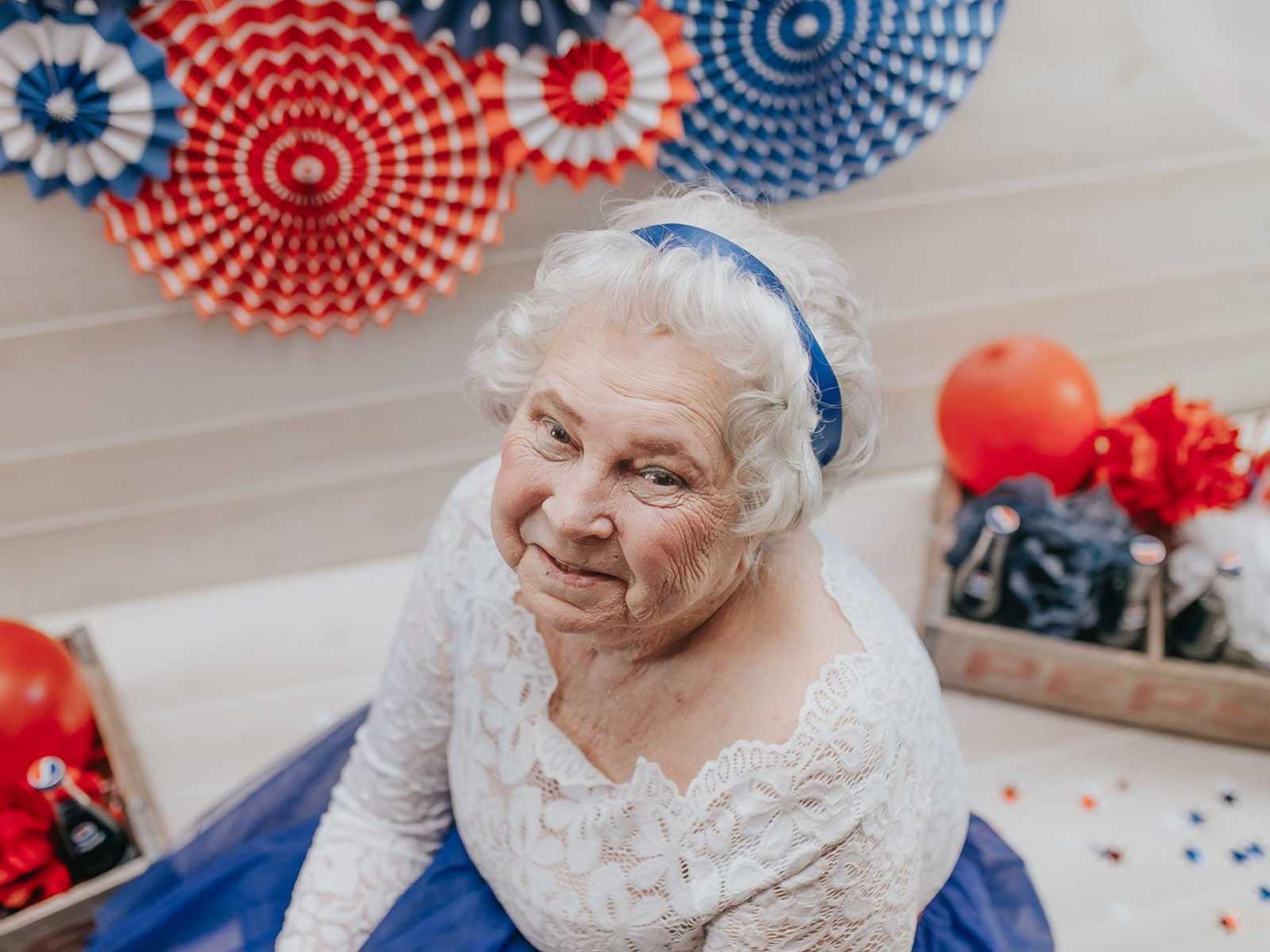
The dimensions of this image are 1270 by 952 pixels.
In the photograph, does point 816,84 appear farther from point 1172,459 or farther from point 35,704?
point 35,704

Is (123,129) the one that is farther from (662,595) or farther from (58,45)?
(662,595)

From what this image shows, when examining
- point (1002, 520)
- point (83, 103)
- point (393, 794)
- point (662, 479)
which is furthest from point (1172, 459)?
point (83, 103)

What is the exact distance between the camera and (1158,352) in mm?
2230

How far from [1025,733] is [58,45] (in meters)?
1.88

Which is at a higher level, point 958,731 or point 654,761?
point 654,761

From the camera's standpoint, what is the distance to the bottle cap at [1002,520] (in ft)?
5.67

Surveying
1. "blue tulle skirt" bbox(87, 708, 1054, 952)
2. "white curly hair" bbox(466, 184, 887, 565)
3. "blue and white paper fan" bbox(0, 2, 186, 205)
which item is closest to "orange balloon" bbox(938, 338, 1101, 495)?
"blue tulle skirt" bbox(87, 708, 1054, 952)

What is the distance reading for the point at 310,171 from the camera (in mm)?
1558

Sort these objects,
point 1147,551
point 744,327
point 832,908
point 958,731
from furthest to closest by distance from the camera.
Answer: point 958,731
point 1147,551
point 832,908
point 744,327

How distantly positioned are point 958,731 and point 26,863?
1.52 metres

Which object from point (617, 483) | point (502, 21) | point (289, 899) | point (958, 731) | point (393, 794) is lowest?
point (958, 731)

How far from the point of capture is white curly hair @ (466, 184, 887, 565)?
954mm

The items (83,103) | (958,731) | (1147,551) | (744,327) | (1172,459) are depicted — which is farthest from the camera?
(958,731)

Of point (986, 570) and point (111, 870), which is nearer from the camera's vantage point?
point (111, 870)
